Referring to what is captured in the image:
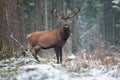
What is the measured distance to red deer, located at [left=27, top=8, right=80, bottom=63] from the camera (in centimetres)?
1338

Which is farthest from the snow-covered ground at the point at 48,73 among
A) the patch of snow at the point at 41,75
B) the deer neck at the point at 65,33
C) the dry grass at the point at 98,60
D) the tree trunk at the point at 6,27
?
the deer neck at the point at 65,33

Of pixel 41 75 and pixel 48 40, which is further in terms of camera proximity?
pixel 48 40

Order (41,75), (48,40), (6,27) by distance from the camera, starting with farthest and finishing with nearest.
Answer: (48,40) < (6,27) < (41,75)

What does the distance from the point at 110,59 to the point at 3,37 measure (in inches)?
135

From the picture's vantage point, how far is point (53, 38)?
13.5 m

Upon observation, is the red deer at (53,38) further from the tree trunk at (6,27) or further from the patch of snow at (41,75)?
the patch of snow at (41,75)

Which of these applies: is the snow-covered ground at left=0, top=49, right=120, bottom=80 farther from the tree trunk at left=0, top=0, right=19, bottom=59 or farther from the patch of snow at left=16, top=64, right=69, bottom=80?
the tree trunk at left=0, top=0, right=19, bottom=59

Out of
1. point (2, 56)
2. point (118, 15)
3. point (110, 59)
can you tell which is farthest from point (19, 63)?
point (118, 15)

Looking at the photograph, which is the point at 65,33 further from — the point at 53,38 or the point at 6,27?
the point at 6,27

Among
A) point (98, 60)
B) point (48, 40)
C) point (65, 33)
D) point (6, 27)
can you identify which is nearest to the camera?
point (6, 27)

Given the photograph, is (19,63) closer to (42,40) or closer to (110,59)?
(110,59)

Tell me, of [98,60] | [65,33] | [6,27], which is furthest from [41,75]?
[65,33]

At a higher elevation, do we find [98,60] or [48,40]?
[48,40]

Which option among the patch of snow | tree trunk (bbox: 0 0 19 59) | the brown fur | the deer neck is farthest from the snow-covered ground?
the deer neck
